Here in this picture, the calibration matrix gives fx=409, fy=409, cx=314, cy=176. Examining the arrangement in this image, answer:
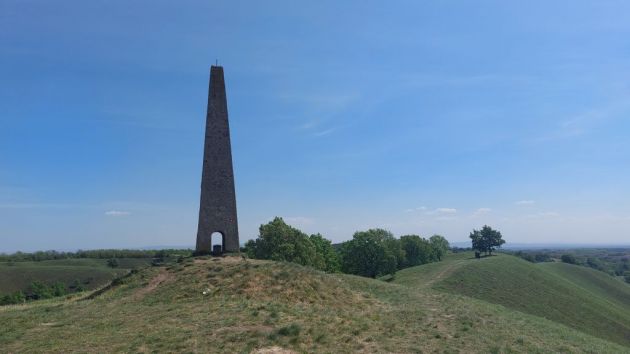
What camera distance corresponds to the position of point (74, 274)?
93.4m

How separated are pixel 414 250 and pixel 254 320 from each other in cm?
7127

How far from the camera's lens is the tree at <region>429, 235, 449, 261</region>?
307 ft

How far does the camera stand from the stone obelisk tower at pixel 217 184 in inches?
1086

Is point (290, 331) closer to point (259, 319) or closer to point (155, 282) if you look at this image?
point (259, 319)

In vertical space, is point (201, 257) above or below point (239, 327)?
above

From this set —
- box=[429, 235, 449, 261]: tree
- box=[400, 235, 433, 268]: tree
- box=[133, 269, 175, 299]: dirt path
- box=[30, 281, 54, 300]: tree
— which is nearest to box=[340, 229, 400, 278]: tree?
box=[400, 235, 433, 268]: tree

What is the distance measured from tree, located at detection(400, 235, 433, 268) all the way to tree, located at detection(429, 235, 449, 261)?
8.26 metres

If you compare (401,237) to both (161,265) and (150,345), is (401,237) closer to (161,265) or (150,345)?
(161,265)

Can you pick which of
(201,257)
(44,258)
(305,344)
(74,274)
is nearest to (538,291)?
(201,257)

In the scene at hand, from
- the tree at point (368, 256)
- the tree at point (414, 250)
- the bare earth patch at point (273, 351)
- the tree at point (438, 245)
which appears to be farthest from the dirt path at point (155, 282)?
the tree at point (438, 245)

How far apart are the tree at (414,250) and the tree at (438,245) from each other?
8262 mm

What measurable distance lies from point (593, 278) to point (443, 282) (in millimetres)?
54209

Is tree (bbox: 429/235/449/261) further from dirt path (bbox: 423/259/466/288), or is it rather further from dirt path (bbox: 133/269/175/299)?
dirt path (bbox: 133/269/175/299)

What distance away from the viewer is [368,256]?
217ft
